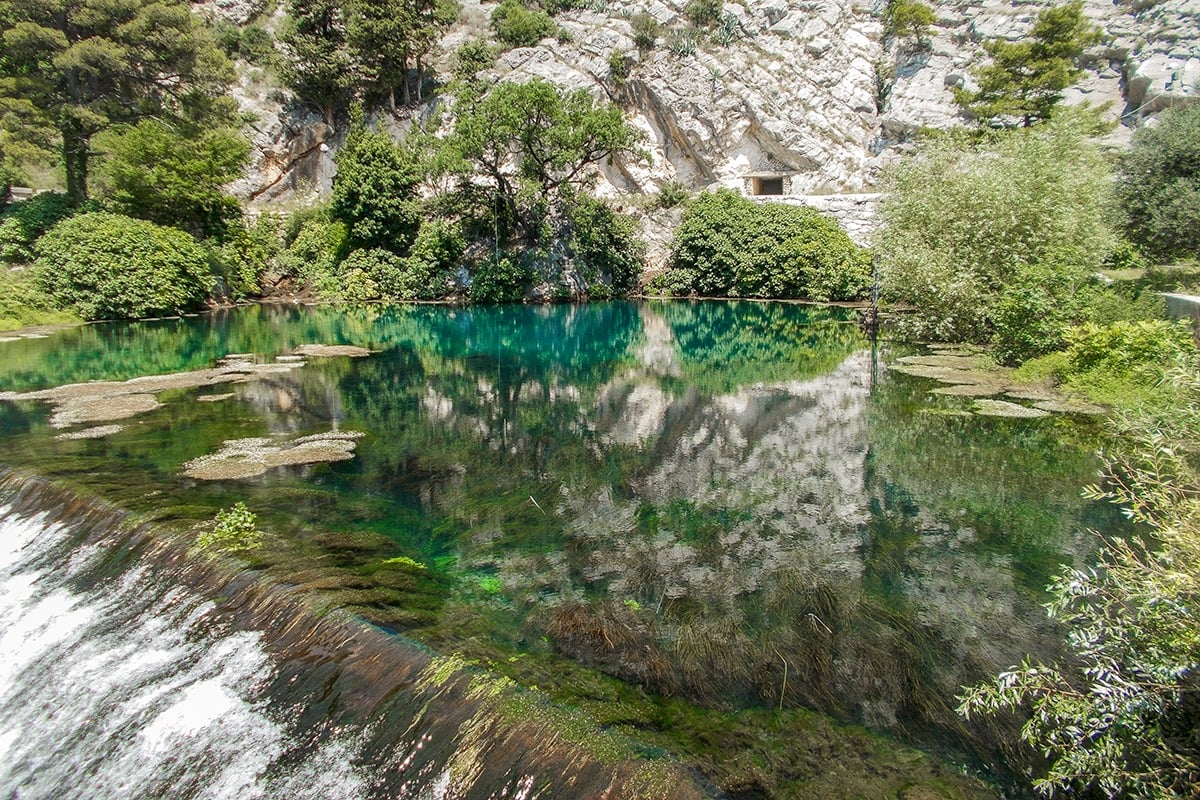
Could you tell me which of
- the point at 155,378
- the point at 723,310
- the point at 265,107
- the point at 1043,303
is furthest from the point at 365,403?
the point at 265,107

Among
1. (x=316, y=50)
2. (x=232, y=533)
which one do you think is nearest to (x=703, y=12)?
(x=316, y=50)

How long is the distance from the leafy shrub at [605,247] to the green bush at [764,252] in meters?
3.03

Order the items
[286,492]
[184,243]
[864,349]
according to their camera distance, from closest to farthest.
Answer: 1. [286,492]
2. [864,349]
3. [184,243]

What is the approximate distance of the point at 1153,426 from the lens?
5.30 m

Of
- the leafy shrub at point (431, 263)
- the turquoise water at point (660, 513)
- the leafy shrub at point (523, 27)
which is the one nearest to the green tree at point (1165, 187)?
the turquoise water at point (660, 513)

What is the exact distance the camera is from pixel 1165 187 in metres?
24.9

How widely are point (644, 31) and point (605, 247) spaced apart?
21225 mm

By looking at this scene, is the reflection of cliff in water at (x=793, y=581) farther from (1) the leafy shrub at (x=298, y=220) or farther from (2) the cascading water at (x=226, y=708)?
(1) the leafy shrub at (x=298, y=220)

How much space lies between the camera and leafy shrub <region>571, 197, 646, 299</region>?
46188 millimetres

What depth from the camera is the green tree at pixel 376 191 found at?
43.2 m

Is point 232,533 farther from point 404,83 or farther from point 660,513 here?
point 404,83

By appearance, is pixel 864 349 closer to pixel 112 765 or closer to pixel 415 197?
pixel 112 765

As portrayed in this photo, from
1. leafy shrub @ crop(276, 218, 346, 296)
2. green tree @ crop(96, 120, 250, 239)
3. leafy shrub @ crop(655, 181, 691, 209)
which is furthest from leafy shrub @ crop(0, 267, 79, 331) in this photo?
leafy shrub @ crop(655, 181, 691, 209)

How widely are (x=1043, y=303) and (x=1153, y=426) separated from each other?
50.1 feet
